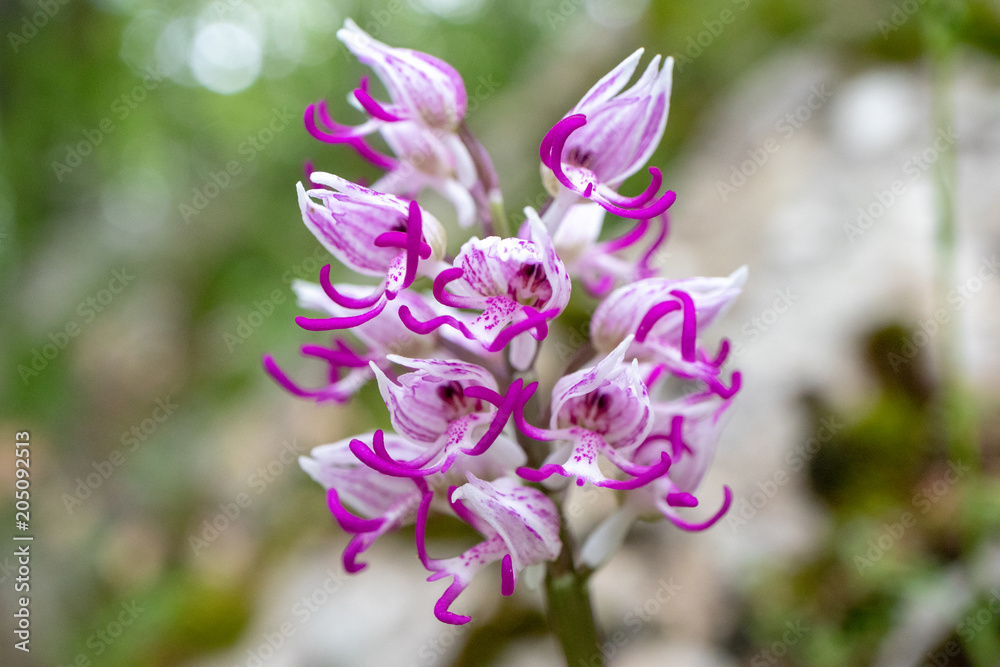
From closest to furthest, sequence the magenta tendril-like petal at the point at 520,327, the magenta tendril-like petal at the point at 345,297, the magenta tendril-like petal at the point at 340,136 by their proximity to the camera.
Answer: the magenta tendril-like petal at the point at 520,327, the magenta tendril-like petal at the point at 345,297, the magenta tendril-like petal at the point at 340,136

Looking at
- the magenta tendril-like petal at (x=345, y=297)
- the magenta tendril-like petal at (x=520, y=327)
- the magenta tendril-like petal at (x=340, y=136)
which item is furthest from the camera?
the magenta tendril-like petal at (x=340, y=136)

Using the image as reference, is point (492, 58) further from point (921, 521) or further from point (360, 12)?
point (921, 521)

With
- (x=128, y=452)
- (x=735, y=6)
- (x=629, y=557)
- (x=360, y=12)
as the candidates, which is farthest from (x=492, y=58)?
(x=629, y=557)

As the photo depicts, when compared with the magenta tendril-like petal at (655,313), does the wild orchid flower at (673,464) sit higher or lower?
lower

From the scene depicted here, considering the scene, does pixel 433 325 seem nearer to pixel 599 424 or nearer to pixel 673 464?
pixel 599 424

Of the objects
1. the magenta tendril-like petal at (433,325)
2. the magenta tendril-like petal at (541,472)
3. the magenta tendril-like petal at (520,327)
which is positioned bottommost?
the magenta tendril-like petal at (541,472)

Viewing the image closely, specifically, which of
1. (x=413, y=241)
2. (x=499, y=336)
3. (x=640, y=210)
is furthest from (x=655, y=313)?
(x=413, y=241)

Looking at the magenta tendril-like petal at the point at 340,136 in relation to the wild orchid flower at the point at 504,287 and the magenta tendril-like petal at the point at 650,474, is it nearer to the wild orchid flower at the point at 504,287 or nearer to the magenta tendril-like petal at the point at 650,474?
the wild orchid flower at the point at 504,287

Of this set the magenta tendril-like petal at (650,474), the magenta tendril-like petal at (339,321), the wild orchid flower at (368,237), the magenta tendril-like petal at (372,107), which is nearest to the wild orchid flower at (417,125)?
the magenta tendril-like petal at (372,107)
